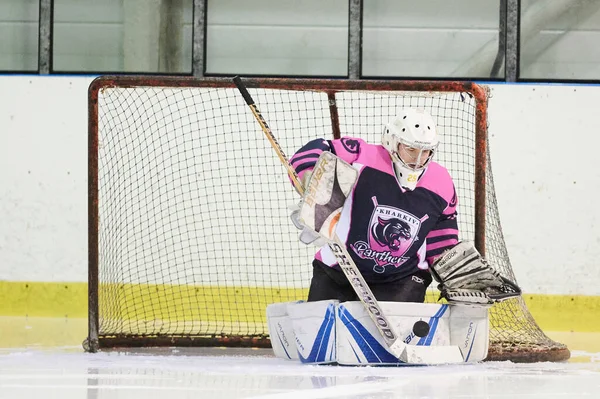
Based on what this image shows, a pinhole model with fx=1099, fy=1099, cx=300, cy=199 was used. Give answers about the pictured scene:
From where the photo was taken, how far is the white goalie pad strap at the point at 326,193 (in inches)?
144

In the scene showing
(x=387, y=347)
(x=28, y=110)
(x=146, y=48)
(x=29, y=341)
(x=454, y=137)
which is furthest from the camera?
(x=146, y=48)

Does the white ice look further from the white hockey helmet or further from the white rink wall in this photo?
the white rink wall

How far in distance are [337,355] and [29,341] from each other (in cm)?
164

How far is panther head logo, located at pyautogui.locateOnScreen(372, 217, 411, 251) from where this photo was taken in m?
3.98

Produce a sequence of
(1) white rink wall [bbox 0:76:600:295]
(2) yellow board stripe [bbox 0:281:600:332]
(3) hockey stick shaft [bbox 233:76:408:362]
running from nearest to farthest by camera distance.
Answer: (3) hockey stick shaft [bbox 233:76:408:362] < (2) yellow board stripe [bbox 0:281:600:332] < (1) white rink wall [bbox 0:76:600:295]

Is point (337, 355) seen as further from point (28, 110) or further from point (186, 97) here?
point (28, 110)

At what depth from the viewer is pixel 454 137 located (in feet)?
19.2

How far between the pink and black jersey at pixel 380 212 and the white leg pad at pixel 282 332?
334 mm

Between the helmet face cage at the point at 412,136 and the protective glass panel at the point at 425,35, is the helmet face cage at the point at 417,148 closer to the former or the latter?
the helmet face cage at the point at 412,136

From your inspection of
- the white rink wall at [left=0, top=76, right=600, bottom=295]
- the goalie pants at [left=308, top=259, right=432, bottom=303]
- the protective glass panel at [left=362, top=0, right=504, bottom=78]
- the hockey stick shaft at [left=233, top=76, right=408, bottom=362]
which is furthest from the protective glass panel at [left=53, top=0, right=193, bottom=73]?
the hockey stick shaft at [left=233, top=76, right=408, bottom=362]

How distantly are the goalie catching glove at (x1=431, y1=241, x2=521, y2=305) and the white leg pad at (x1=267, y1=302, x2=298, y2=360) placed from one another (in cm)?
58

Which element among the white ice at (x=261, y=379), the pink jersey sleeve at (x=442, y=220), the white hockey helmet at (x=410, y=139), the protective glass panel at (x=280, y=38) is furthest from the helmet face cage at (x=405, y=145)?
the protective glass panel at (x=280, y=38)

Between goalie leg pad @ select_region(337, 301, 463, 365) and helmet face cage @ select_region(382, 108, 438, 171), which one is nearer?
goalie leg pad @ select_region(337, 301, 463, 365)

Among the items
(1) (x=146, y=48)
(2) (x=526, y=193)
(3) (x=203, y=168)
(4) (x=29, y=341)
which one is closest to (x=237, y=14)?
(1) (x=146, y=48)
